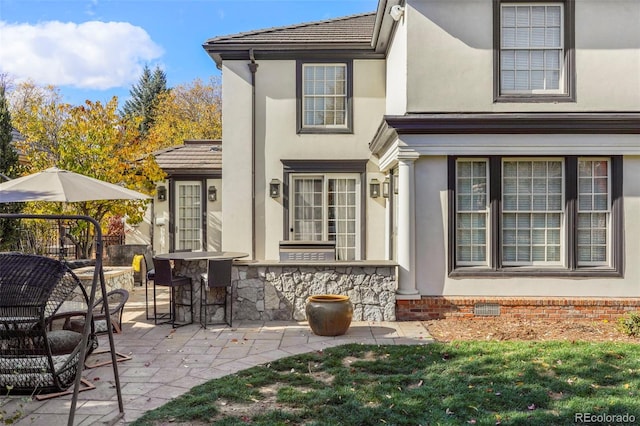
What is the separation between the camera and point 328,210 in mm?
11383

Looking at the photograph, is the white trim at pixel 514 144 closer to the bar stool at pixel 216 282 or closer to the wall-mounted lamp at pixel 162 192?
the bar stool at pixel 216 282

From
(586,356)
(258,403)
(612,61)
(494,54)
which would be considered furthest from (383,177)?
(258,403)

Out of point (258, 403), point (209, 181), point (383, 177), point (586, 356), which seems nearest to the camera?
point (258, 403)

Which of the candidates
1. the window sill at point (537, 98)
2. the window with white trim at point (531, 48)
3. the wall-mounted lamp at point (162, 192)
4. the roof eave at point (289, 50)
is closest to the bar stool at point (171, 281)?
the roof eave at point (289, 50)

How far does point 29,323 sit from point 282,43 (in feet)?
28.6

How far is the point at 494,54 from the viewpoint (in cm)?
865

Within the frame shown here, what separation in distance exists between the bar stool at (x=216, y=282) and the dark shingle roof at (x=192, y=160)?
5.71 metres

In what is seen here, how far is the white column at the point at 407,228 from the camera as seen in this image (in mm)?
8477

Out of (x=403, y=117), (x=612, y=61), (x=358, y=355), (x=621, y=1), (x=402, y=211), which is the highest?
(x=621, y=1)

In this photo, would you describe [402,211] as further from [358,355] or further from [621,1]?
[621,1]

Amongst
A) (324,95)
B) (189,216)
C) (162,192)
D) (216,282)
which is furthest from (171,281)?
(162,192)

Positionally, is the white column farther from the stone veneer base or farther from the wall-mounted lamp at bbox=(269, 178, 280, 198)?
the wall-mounted lamp at bbox=(269, 178, 280, 198)

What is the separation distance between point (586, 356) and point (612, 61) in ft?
18.3

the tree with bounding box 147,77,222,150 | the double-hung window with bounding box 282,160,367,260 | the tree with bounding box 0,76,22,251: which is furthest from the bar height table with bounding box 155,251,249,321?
the tree with bounding box 147,77,222,150
